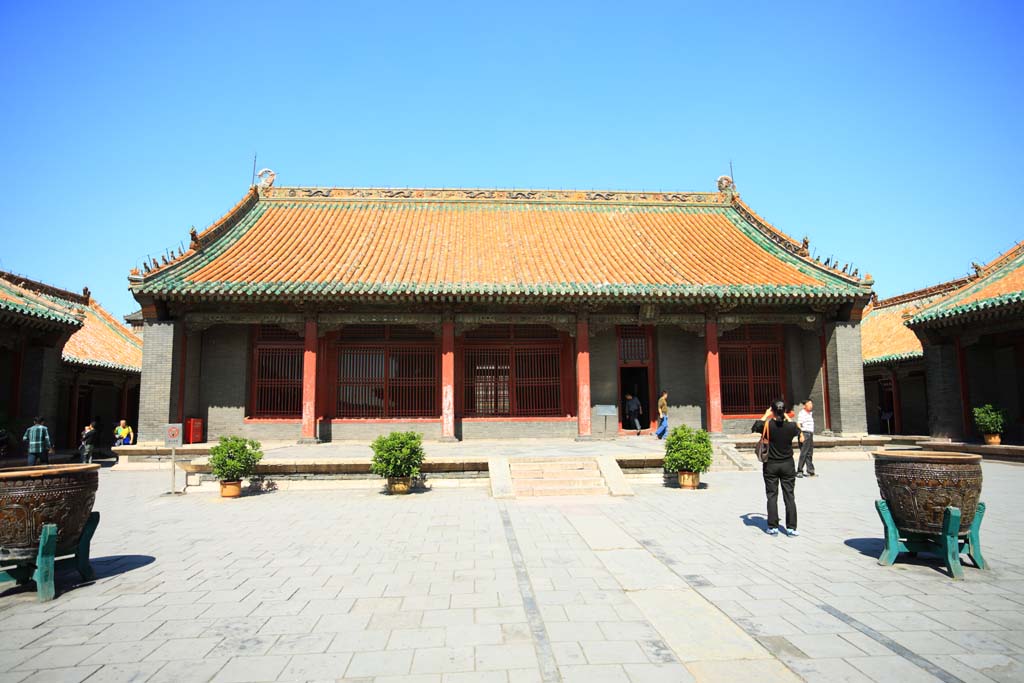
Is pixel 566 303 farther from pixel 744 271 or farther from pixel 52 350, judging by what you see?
pixel 52 350

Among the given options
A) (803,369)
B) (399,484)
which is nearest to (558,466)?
(399,484)

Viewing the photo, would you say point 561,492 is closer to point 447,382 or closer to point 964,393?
point 447,382

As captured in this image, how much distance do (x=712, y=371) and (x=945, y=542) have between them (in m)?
10.3

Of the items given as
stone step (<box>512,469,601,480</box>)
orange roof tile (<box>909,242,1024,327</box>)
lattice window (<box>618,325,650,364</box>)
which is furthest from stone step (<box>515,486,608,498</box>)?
orange roof tile (<box>909,242,1024,327</box>)

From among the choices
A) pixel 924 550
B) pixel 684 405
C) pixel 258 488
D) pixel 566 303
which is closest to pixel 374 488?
pixel 258 488

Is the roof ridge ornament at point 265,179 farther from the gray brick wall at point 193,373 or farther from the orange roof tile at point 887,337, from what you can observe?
the orange roof tile at point 887,337

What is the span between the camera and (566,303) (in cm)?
1434

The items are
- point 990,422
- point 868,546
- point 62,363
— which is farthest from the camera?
point 62,363

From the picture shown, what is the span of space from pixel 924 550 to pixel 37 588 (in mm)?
7287

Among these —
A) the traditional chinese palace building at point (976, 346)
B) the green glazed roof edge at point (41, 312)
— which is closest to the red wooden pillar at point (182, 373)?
the green glazed roof edge at point (41, 312)

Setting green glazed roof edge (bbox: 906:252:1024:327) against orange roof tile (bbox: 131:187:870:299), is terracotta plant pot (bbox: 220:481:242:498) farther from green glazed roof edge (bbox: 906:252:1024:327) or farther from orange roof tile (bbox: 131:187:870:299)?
green glazed roof edge (bbox: 906:252:1024:327)

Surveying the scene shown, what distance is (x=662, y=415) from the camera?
14.6 m

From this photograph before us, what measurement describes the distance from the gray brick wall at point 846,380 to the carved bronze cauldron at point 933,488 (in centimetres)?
1062

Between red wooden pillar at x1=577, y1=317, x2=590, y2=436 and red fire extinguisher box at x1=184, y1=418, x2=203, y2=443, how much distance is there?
30.7 feet
